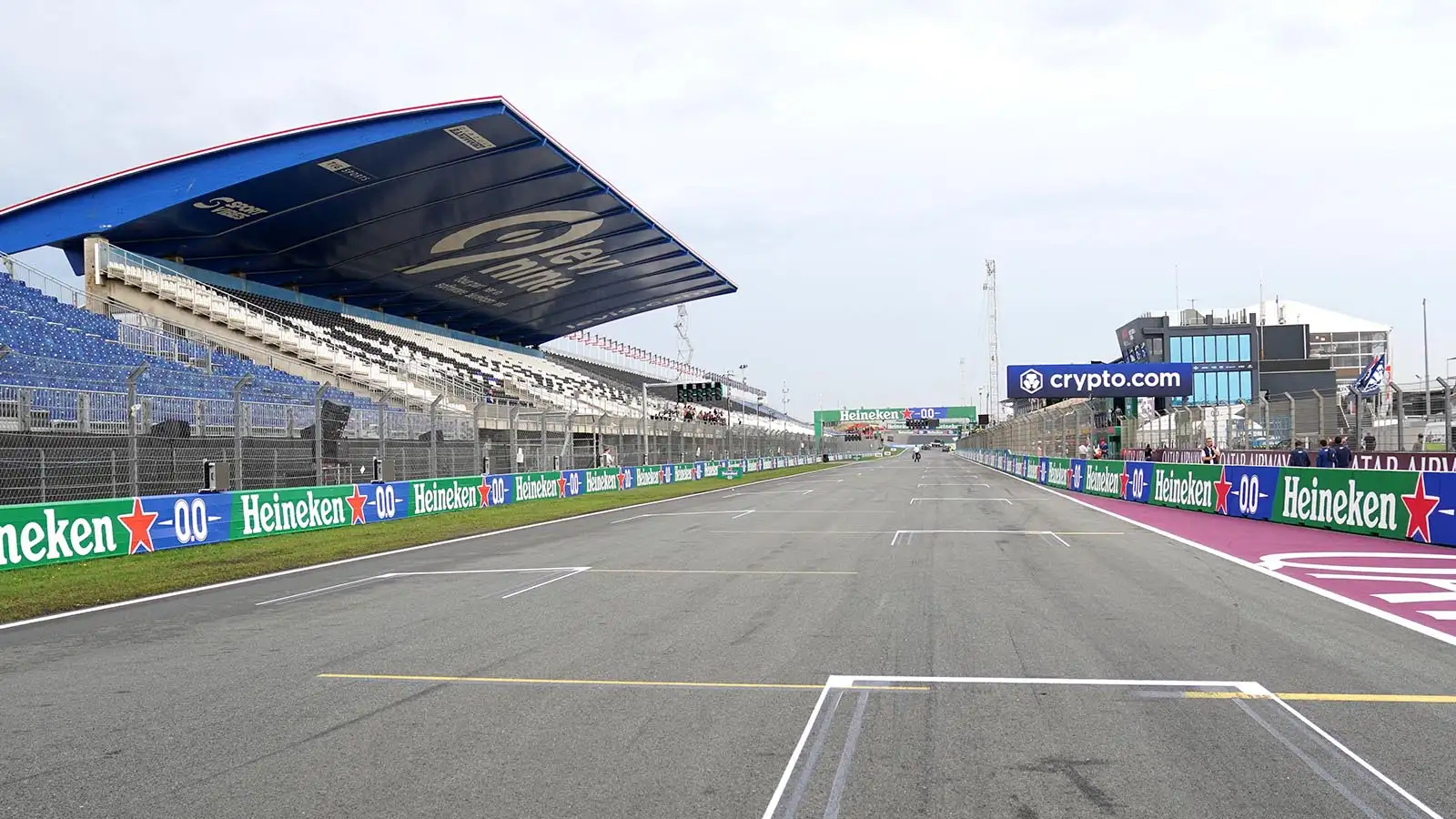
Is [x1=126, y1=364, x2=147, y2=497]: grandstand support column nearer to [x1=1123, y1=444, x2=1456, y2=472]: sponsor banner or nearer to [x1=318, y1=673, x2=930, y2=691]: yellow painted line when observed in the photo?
[x1=318, y1=673, x2=930, y2=691]: yellow painted line

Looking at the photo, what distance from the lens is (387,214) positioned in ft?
141

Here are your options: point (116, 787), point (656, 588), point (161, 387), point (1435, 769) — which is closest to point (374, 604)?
point (656, 588)

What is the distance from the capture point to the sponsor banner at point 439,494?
73.2 feet

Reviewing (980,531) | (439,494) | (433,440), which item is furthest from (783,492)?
(980,531)

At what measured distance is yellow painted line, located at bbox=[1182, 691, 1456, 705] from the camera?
242 inches

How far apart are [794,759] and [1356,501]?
1532cm

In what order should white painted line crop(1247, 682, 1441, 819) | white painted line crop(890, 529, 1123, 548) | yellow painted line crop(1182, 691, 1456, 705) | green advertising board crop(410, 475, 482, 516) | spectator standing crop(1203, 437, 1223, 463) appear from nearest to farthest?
white painted line crop(1247, 682, 1441, 819) → yellow painted line crop(1182, 691, 1456, 705) → white painted line crop(890, 529, 1123, 548) → green advertising board crop(410, 475, 482, 516) → spectator standing crop(1203, 437, 1223, 463)

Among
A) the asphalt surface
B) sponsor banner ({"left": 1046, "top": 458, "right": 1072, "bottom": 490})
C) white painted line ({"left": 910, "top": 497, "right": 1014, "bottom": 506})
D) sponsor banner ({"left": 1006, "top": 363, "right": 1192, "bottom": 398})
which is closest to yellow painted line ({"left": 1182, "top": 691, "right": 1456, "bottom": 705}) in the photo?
the asphalt surface

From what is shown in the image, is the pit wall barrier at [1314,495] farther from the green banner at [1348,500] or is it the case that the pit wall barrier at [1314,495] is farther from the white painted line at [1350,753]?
the white painted line at [1350,753]

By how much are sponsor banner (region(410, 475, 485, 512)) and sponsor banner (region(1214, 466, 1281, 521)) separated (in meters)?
18.7

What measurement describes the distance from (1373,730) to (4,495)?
1742 cm

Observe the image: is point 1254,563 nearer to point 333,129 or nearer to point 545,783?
point 545,783

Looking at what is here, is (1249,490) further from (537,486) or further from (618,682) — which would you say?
(537,486)

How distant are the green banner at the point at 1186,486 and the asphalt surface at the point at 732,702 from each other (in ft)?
36.5
